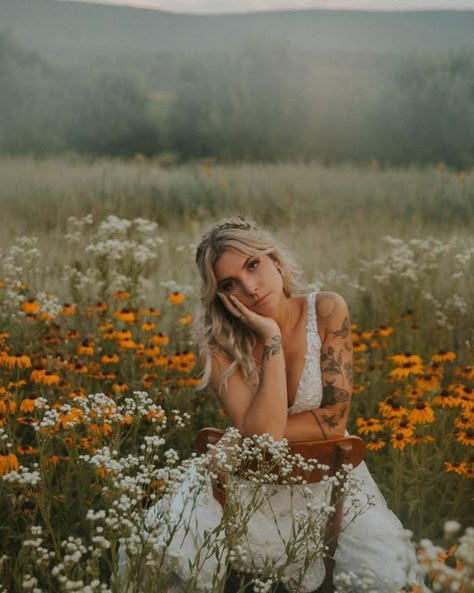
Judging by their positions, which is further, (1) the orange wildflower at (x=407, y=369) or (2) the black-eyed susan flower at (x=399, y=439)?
(1) the orange wildflower at (x=407, y=369)

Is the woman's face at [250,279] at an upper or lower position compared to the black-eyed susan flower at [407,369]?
upper

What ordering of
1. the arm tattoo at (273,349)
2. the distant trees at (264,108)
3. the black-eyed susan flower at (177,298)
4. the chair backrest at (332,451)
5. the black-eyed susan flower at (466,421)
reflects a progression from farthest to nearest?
the distant trees at (264,108), the black-eyed susan flower at (177,298), the black-eyed susan flower at (466,421), the arm tattoo at (273,349), the chair backrest at (332,451)

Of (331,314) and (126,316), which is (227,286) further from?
(126,316)

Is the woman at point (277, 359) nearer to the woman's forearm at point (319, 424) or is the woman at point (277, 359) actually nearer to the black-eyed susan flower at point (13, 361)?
the woman's forearm at point (319, 424)

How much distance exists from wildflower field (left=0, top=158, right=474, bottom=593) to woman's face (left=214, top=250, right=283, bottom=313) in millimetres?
467

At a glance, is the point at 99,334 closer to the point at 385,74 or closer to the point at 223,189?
the point at 223,189

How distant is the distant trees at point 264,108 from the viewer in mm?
8469

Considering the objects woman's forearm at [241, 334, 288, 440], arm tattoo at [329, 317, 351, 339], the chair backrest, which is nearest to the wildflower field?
woman's forearm at [241, 334, 288, 440]

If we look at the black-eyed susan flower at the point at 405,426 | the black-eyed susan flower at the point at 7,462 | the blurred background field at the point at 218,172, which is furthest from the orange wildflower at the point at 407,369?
the black-eyed susan flower at the point at 7,462

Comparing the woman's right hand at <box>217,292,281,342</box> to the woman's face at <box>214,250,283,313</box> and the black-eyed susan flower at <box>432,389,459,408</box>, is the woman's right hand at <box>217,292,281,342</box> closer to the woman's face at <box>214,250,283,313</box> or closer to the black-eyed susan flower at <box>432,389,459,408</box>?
the woman's face at <box>214,250,283,313</box>

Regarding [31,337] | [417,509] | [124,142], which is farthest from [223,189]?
[417,509]

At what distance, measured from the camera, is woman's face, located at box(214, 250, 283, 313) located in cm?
308

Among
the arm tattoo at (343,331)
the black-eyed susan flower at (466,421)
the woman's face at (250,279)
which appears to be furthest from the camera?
the black-eyed susan flower at (466,421)

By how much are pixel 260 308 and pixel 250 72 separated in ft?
21.6
